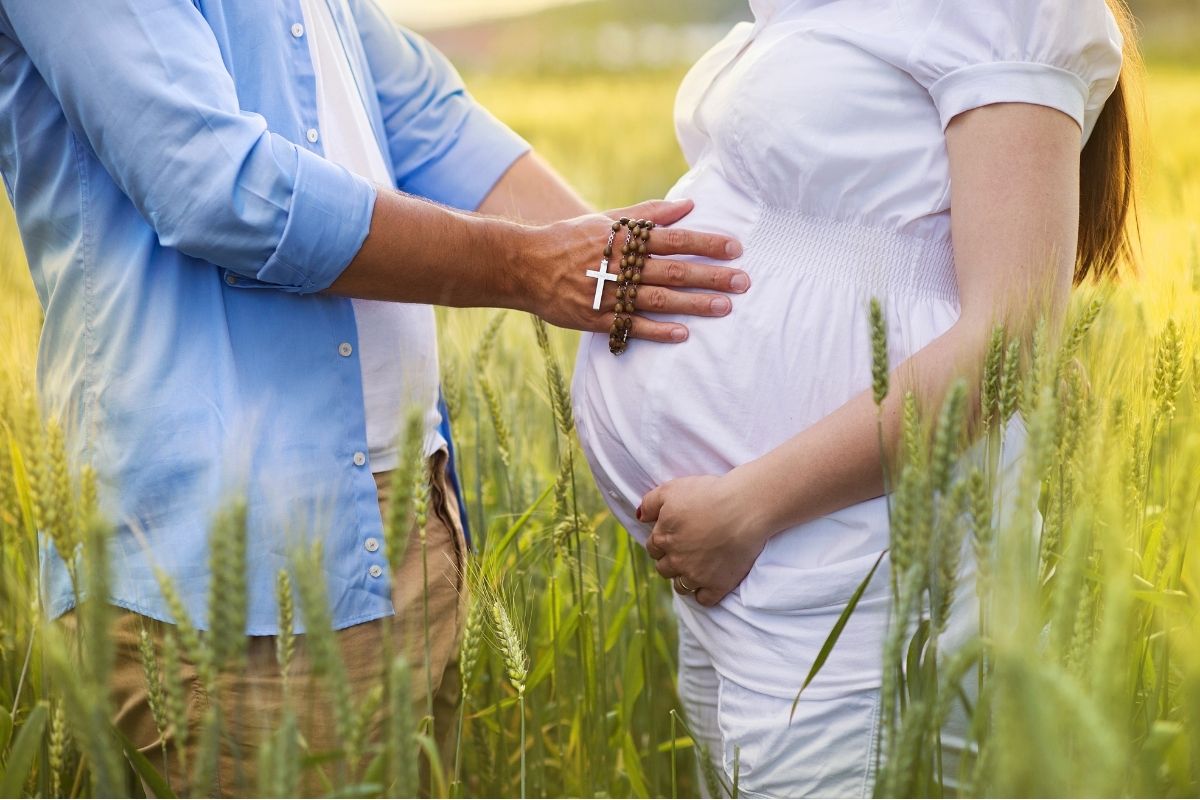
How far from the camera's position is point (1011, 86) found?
108 centimetres

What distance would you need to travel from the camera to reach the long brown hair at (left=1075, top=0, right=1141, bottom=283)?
132 cm

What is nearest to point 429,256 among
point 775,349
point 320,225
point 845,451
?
point 320,225

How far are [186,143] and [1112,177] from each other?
109cm

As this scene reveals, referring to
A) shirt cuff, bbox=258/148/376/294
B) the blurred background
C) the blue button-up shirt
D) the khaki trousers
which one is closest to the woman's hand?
the khaki trousers

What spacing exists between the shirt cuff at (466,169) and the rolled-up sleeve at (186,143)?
512mm

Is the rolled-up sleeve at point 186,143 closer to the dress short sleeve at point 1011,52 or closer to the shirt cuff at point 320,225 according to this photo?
the shirt cuff at point 320,225

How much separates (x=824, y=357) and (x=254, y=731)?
2.55ft

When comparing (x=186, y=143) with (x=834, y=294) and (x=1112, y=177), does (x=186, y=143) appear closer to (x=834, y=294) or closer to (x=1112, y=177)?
(x=834, y=294)

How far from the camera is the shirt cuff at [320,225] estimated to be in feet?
3.73

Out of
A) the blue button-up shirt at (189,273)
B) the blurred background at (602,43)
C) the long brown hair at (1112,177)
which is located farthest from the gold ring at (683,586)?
the blurred background at (602,43)

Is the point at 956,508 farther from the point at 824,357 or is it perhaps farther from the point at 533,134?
the point at 533,134

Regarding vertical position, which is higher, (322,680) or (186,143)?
(186,143)

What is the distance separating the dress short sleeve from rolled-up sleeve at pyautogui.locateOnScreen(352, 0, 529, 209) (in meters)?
0.75

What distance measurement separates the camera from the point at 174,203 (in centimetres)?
110
